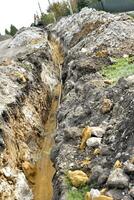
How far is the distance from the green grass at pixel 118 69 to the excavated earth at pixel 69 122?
1.62 feet

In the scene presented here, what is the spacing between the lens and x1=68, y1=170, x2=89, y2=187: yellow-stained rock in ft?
52.1

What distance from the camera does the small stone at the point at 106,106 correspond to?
66.2 feet

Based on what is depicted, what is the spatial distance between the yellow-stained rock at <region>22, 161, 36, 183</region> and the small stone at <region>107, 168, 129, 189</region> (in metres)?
11.0

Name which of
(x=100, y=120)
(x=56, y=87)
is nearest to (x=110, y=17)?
(x=56, y=87)

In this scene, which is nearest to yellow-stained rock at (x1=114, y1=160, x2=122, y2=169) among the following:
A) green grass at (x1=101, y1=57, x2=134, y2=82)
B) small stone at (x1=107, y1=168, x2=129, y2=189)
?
small stone at (x1=107, y1=168, x2=129, y2=189)

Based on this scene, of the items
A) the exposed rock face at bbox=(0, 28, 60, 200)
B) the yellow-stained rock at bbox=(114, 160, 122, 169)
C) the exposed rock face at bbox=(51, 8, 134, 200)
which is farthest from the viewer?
the exposed rock face at bbox=(0, 28, 60, 200)

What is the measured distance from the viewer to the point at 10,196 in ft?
70.2

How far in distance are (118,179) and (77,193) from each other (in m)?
2.07

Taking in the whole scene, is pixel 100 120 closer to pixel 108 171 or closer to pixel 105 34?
pixel 108 171

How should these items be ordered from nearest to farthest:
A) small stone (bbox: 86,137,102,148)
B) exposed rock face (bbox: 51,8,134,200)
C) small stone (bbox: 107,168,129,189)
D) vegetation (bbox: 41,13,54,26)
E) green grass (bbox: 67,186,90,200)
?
small stone (bbox: 107,168,129,189) < green grass (bbox: 67,186,90,200) < exposed rock face (bbox: 51,8,134,200) < small stone (bbox: 86,137,102,148) < vegetation (bbox: 41,13,54,26)

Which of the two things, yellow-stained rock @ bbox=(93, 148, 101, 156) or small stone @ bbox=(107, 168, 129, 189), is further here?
yellow-stained rock @ bbox=(93, 148, 101, 156)

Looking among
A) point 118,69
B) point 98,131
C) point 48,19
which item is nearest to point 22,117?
point 118,69

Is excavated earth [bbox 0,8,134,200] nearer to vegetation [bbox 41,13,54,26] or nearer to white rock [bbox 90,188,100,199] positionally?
white rock [bbox 90,188,100,199]

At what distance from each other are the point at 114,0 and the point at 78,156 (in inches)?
2190
